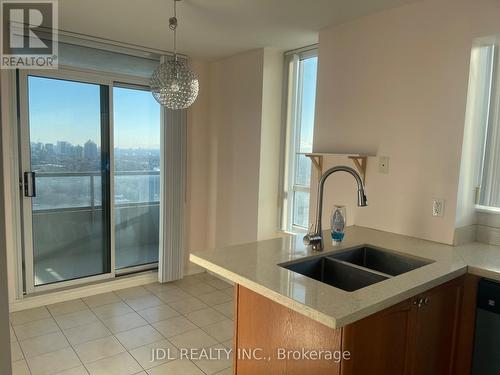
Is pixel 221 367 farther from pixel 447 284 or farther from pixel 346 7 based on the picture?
pixel 346 7

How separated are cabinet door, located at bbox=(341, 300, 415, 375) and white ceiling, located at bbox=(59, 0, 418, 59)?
1.90 metres

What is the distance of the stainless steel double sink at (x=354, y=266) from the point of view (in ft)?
5.72

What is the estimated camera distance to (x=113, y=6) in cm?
252

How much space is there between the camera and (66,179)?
11.1 feet

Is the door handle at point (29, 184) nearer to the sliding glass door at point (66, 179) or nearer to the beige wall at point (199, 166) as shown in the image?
the sliding glass door at point (66, 179)

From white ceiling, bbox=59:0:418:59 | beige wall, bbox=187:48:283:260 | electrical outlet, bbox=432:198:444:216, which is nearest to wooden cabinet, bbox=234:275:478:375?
electrical outlet, bbox=432:198:444:216

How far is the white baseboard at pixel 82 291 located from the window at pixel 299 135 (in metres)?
1.65

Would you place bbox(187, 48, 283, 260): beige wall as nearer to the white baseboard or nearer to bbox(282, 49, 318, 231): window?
bbox(282, 49, 318, 231): window

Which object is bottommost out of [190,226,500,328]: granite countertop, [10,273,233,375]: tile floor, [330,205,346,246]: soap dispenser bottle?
[10,273,233,375]: tile floor

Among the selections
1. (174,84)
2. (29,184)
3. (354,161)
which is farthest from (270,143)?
(29,184)

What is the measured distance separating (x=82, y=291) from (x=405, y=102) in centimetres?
331

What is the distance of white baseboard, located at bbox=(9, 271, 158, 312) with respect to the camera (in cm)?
324

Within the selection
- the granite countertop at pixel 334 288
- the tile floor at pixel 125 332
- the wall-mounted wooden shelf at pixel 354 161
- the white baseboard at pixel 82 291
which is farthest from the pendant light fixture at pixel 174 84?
the white baseboard at pixel 82 291

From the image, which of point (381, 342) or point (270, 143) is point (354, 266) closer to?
point (381, 342)
